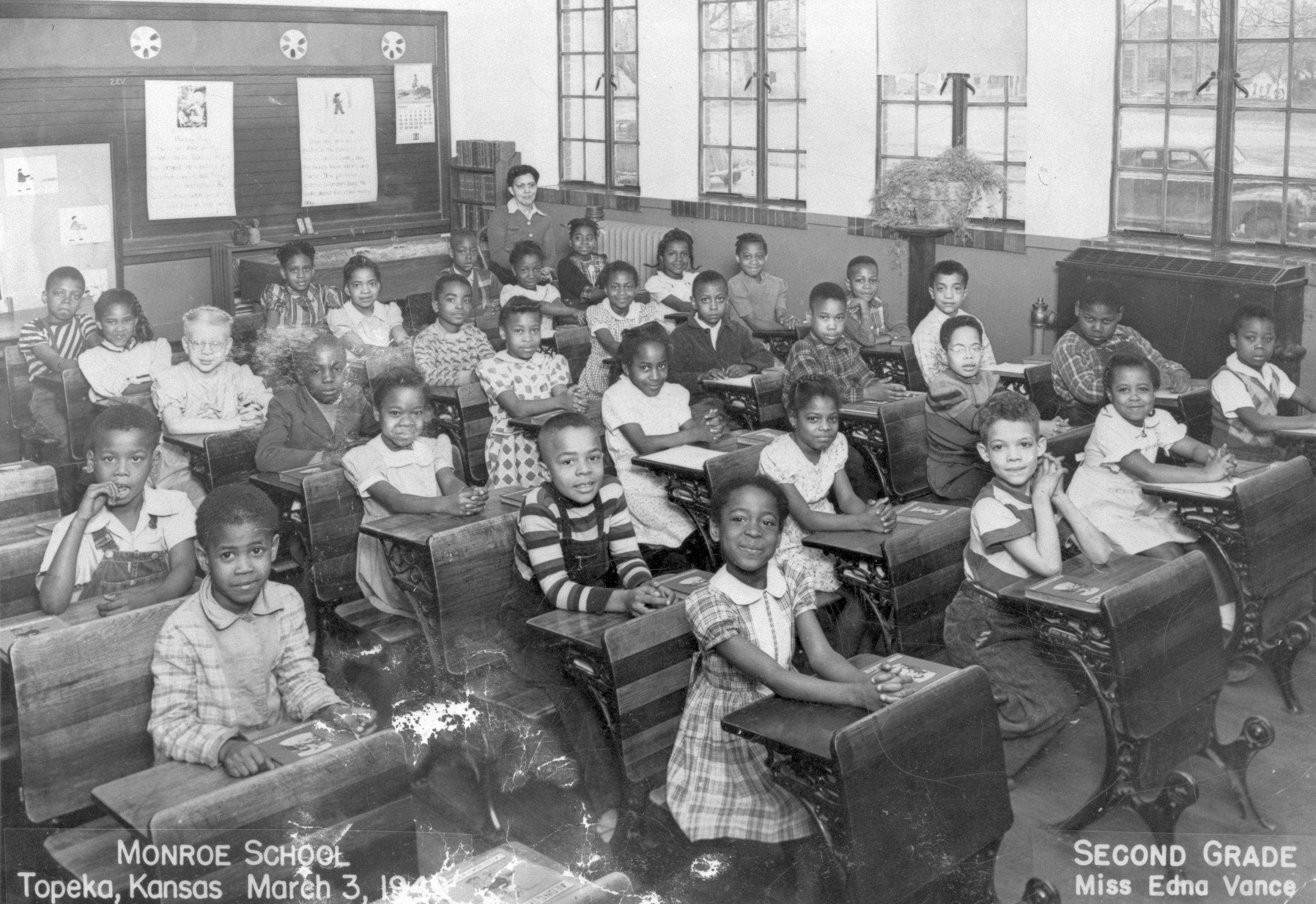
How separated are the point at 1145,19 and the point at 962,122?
1.20 metres

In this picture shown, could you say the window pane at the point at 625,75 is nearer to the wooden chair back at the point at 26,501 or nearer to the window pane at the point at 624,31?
the window pane at the point at 624,31

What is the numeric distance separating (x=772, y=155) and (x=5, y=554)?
5892mm

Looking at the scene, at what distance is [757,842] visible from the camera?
2537 millimetres

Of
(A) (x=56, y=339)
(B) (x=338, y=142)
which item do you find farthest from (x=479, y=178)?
(A) (x=56, y=339)

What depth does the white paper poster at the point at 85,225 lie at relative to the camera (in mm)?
6965

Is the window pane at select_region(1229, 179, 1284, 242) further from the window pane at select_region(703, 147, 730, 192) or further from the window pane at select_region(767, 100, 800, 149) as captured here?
the window pane at select_region(703, 147, 730, 192)

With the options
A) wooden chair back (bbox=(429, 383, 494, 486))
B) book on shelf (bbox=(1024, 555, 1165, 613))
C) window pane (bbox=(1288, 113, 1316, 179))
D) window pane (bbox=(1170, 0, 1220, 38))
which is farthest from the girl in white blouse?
window pane (bbox=(1288, 113, 1316, 179))

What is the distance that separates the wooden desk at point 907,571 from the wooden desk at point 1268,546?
68 centimetres

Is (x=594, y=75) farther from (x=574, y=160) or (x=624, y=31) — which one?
(x=574, y=160)

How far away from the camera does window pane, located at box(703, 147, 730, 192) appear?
27.3 ft

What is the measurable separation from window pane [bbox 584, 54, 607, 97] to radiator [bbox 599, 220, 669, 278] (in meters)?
0.85

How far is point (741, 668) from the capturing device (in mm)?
2506

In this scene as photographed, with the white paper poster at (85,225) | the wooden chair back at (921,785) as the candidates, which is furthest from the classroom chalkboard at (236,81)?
the wooden chair back at (921,785)

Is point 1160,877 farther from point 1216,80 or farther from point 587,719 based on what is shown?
point 1216,80
